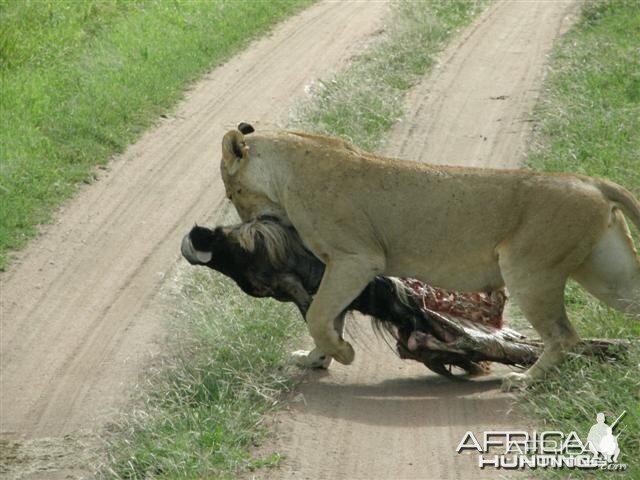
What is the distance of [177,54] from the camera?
16.7m

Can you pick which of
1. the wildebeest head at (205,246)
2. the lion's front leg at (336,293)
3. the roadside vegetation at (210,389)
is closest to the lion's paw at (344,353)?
the lion's front leg at (336,293)

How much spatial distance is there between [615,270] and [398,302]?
4.10 ft

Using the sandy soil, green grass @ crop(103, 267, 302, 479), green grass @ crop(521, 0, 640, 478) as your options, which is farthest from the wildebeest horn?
green grass @ crop(521, 0, 640, 478)

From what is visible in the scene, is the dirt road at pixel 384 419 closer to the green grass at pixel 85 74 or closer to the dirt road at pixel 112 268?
the dirt road at pixel 112 268

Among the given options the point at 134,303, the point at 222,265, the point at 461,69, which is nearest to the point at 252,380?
the point at 222,265

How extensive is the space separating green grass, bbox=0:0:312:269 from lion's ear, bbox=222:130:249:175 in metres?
4.05

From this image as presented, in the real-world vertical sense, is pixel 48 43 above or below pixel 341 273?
below

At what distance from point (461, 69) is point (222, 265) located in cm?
920

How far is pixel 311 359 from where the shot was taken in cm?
815

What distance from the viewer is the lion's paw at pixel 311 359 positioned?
8133mm

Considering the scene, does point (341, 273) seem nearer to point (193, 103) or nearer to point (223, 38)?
point (193, 103)

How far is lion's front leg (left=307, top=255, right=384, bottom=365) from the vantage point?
777cm

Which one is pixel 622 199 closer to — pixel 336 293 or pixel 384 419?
pixel 336 293

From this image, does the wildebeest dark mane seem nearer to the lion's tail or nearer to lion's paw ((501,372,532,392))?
lion's paw ((501,372,532,392))
